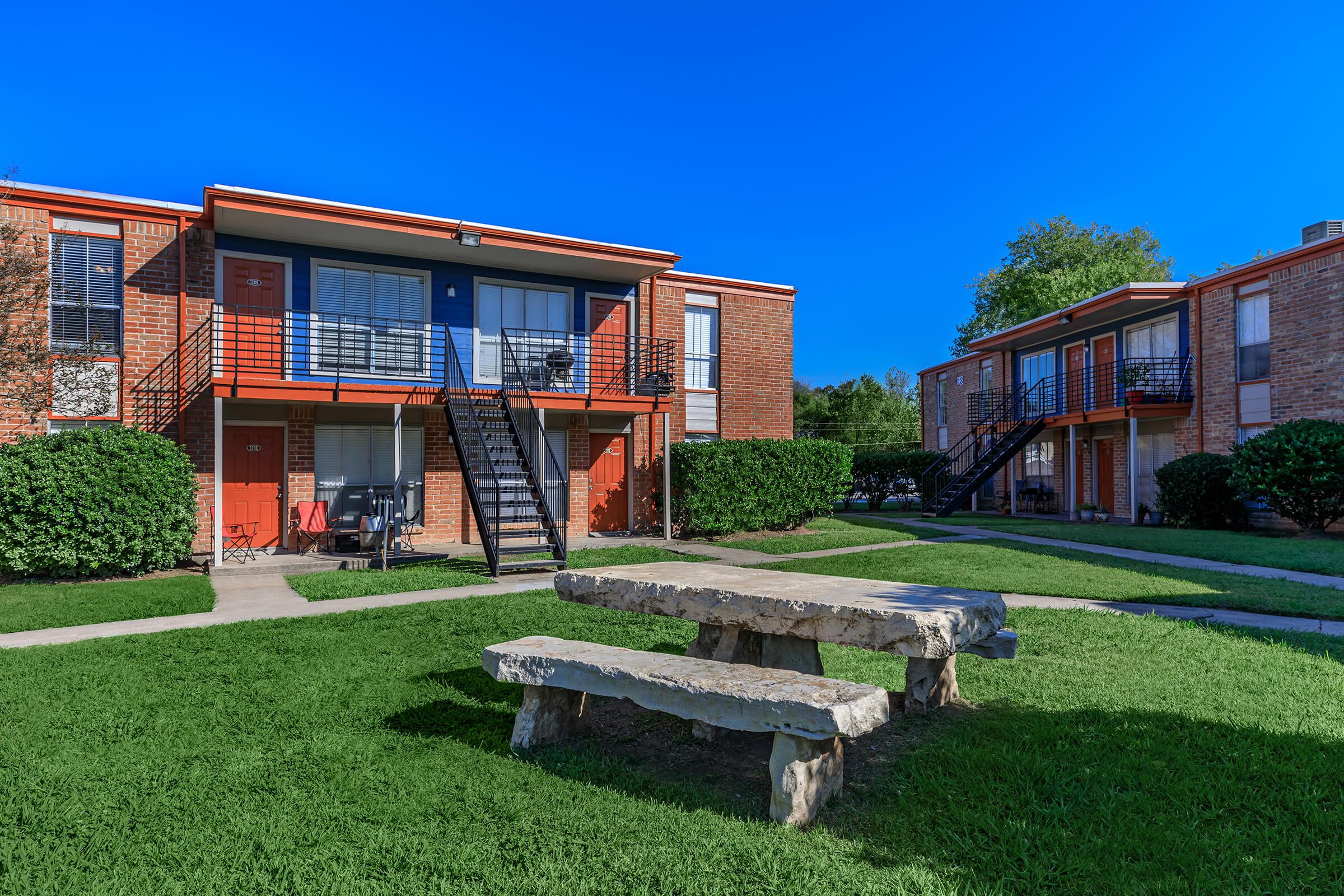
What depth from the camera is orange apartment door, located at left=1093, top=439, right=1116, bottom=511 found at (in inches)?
810

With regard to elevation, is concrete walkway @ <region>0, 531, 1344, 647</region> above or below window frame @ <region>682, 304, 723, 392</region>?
below

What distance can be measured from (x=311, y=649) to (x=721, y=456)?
9506 millimetres

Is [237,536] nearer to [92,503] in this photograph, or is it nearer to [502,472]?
[92,503]

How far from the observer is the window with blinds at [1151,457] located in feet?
62.1

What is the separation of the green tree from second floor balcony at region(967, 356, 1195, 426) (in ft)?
36.6

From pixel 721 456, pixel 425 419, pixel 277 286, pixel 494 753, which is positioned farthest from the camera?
pixel 721 456

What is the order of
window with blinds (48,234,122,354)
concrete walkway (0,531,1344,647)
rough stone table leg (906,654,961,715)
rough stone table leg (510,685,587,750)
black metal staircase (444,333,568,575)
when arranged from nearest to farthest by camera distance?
1. rough stone table leg (510,685,587,750)
2. rough stone table leg (906,654,961,715)
3. concrete walkway (0,531,1344,647)
4. black metal staircase (444,333,568,575)
5. window with blinds (48,234,122,354)

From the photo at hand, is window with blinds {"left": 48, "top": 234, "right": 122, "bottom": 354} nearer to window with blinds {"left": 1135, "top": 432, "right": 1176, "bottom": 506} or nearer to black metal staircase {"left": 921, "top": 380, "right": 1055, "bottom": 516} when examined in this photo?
black metal staircase {"left": 921, "top": 380, "right": 1055, "bottom": 516}

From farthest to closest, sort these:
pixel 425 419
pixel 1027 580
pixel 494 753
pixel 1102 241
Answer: pixel 1102 241, pixel 425 419, pixel 1027 580, pixel 494 753

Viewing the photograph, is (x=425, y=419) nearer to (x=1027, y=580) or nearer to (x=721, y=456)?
(x=721, y=456)

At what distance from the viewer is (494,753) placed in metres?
3.80

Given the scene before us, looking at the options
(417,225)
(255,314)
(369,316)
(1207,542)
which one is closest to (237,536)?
(255,314)

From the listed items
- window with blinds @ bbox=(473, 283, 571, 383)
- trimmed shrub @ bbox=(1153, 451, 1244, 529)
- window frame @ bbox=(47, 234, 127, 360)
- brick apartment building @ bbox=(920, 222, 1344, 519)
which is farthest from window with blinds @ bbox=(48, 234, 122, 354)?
trimmed shrub @ bbox=(1153, 451, 1244, 529)

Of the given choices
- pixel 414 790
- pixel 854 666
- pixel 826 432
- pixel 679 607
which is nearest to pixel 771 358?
pixel 854 666
